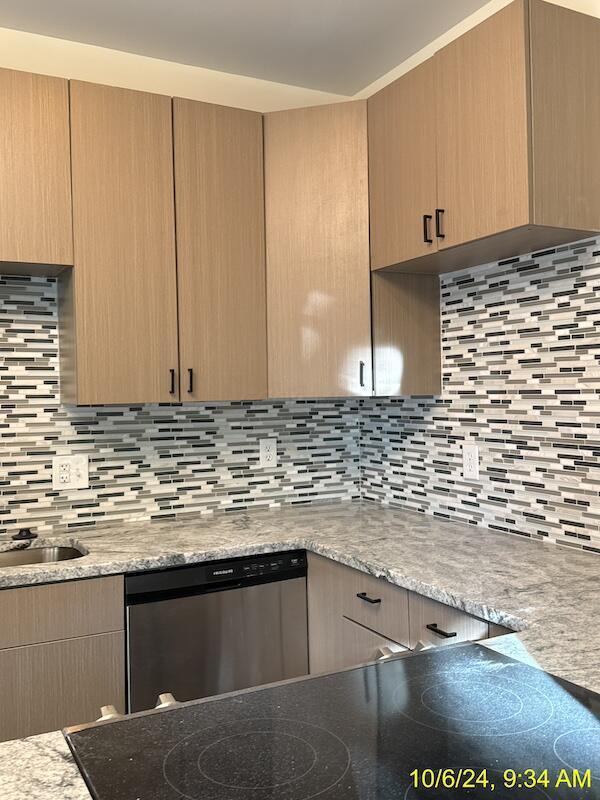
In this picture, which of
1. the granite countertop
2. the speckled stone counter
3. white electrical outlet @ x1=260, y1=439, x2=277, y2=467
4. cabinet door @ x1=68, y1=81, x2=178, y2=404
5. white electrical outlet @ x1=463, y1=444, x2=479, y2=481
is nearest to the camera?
the speckled stone counter

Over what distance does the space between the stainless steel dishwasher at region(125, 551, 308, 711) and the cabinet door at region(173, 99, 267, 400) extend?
0.67m

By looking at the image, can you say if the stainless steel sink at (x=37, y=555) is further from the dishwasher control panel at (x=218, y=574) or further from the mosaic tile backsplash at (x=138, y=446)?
the dishwasher control panel at (x=218, y=574)

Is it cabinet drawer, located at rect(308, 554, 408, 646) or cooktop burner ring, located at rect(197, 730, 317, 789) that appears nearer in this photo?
cooktop burner ring, located at rect(197, 730, 317, 789)

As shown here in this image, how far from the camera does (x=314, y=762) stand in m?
0.99

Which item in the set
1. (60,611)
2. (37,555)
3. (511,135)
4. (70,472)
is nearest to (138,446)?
(70,472)

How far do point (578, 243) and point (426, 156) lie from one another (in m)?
0.57

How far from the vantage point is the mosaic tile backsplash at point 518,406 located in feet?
7.04

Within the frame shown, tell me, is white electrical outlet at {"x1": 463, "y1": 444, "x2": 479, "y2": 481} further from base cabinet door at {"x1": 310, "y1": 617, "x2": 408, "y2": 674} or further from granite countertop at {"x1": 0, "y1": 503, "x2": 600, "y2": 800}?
base cabinet door at {"x1": 310, "y1": 617, "x2": 408, "y2": 674}

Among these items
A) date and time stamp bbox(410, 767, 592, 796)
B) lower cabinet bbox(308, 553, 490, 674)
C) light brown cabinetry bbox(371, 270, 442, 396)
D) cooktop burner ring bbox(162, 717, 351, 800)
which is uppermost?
light brown cabinetry bbox(371, 270, 442, 396)

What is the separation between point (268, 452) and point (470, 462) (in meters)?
0.90

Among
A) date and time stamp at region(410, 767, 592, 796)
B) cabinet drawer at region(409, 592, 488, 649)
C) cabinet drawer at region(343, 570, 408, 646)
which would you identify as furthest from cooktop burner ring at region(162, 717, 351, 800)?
cabinet drawer at region(343, 570, 408, 646)

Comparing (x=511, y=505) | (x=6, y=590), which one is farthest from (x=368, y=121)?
(x=6, y=590)

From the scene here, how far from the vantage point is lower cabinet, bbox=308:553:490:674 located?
5.95 feet

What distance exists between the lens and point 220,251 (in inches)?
106
